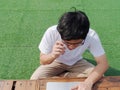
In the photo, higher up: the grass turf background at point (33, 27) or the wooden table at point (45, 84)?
the grass turf background at point (33, 27)

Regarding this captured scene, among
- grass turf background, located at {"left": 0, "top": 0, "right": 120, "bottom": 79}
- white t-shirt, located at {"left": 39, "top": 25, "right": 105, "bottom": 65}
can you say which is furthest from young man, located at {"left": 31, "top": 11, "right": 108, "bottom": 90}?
grass turf background, located at {"left": 0, "top": 0, "right": 120, "bottom": 79}

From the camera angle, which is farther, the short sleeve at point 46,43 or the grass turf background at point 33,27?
the grass turf background at point 33,27

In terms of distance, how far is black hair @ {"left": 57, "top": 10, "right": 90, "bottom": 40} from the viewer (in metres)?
2.28

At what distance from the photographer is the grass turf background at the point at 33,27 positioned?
3.55 meters

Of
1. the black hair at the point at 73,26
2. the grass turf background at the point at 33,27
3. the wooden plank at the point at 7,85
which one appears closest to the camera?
the black hair at the point at 73,26

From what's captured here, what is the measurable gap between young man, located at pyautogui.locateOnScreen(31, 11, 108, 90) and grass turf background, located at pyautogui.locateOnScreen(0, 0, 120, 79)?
563 mm

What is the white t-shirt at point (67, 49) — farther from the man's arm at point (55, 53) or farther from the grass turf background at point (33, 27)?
the grass turf background at point (33, 27)

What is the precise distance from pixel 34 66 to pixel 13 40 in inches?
24.3

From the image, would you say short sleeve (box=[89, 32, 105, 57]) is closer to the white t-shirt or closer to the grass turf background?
the white t-shirt

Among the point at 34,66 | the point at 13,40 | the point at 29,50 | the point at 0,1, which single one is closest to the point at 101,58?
the point at 34,66

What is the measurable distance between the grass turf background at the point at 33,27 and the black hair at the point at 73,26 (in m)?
1.25

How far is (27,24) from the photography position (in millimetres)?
4352

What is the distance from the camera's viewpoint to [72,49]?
2662 mm

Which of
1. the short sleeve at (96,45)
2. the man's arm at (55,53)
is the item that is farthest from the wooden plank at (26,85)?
the short sleeve at (96,45)
